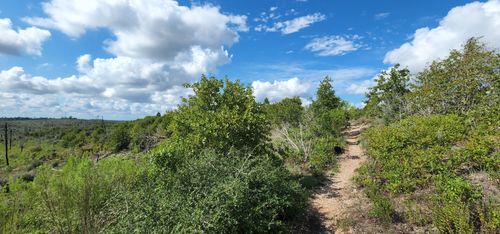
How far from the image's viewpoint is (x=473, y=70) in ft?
34.0

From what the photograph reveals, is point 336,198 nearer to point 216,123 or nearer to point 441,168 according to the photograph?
point 441,168

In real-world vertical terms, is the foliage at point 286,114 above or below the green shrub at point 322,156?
above

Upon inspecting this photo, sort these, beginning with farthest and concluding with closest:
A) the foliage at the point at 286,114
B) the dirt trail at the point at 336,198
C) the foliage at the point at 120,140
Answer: the foliage at the point at 120,140
the foliage at the point at 286,114
the dirt trail at the point at 336,198

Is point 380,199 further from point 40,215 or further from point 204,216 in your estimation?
point 40,215

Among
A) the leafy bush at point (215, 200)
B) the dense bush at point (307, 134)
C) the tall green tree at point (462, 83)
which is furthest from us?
the dense bush at point (307, 134)

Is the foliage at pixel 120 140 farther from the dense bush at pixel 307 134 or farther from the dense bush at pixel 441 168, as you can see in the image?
the dense bush at pixel 441 168

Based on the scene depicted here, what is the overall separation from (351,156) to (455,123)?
250 inches

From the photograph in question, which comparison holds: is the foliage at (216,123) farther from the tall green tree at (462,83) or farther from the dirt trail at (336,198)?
the tall green tree at (462,83)

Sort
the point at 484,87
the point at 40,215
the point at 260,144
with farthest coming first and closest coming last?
the point at 484,87 → the point at 260,144 → the point at 40,215

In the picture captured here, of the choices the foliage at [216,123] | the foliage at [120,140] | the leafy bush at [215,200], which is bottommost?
the foliage at [120,140]

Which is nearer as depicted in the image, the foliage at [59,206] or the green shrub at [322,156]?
the foliage at [59,206]

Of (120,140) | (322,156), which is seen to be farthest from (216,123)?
(120,140)

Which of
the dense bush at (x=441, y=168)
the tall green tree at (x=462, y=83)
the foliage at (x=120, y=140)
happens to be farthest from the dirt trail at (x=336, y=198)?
the foliage at (x=120, y=140)

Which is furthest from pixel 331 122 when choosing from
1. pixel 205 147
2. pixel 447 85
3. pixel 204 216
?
pixel 204 216
